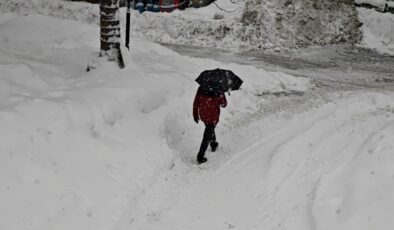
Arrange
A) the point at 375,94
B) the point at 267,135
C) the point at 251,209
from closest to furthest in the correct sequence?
1. the point at 251,209
2. the point at 267,135
3. the point at 375,94

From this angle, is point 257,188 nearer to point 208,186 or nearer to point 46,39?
point 208,186

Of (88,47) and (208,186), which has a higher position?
(88,47)

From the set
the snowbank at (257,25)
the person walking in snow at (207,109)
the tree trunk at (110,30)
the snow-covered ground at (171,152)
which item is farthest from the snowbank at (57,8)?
the person walking in snow at (207,109)

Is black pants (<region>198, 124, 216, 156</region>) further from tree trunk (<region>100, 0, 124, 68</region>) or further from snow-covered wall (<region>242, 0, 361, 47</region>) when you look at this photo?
snow-covered wall (<region>242, 0, 361, 47</region>)

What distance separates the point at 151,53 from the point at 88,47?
192 centimetres

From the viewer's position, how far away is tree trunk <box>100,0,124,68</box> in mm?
9938

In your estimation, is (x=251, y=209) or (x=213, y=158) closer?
(x=251, y=209)

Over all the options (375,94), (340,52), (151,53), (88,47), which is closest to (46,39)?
(88,47)

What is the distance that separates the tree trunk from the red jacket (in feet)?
9.06

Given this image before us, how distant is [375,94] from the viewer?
11.2 metres

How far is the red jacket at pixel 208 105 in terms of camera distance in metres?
8.12

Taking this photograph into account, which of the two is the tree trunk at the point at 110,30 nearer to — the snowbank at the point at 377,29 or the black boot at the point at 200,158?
the black boot at the point at 200,158

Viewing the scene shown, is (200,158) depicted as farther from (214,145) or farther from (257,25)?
(257,25)

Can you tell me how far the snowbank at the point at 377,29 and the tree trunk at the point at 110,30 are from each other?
10048mm
